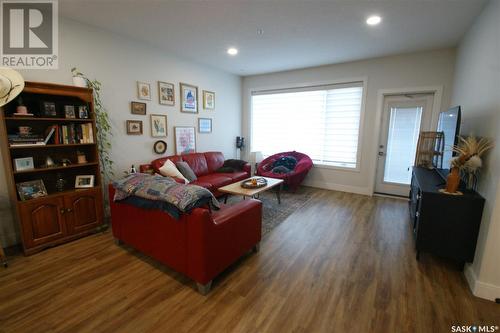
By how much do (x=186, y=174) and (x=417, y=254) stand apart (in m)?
3.39

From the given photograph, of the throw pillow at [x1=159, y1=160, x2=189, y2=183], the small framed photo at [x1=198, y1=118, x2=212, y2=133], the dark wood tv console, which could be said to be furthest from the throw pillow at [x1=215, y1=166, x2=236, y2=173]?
the dark wood tv console

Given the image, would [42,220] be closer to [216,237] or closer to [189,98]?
[216,237]

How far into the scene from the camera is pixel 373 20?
2.77 m

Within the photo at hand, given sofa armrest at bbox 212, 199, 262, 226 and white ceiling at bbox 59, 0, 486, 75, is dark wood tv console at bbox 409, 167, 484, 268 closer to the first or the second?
sofa armrest at bbox 212, 199, 262, 226

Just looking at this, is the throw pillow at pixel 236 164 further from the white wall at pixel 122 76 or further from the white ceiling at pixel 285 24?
the white ceiling at pixel 285 24

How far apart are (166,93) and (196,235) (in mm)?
3178

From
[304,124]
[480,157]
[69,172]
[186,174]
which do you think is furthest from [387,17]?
[69,172]

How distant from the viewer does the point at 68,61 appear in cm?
286

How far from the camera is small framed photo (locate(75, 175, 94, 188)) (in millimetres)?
2859

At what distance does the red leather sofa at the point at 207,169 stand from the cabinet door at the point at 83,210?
2.90 feet

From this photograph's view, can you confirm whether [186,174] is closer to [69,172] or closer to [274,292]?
[69,172]

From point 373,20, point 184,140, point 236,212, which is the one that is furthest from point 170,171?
point 373,20

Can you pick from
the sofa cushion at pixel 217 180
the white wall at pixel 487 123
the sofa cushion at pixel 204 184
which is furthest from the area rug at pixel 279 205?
the white wall at pixel 487 123

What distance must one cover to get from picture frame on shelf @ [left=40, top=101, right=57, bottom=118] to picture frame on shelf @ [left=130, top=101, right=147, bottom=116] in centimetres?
108
